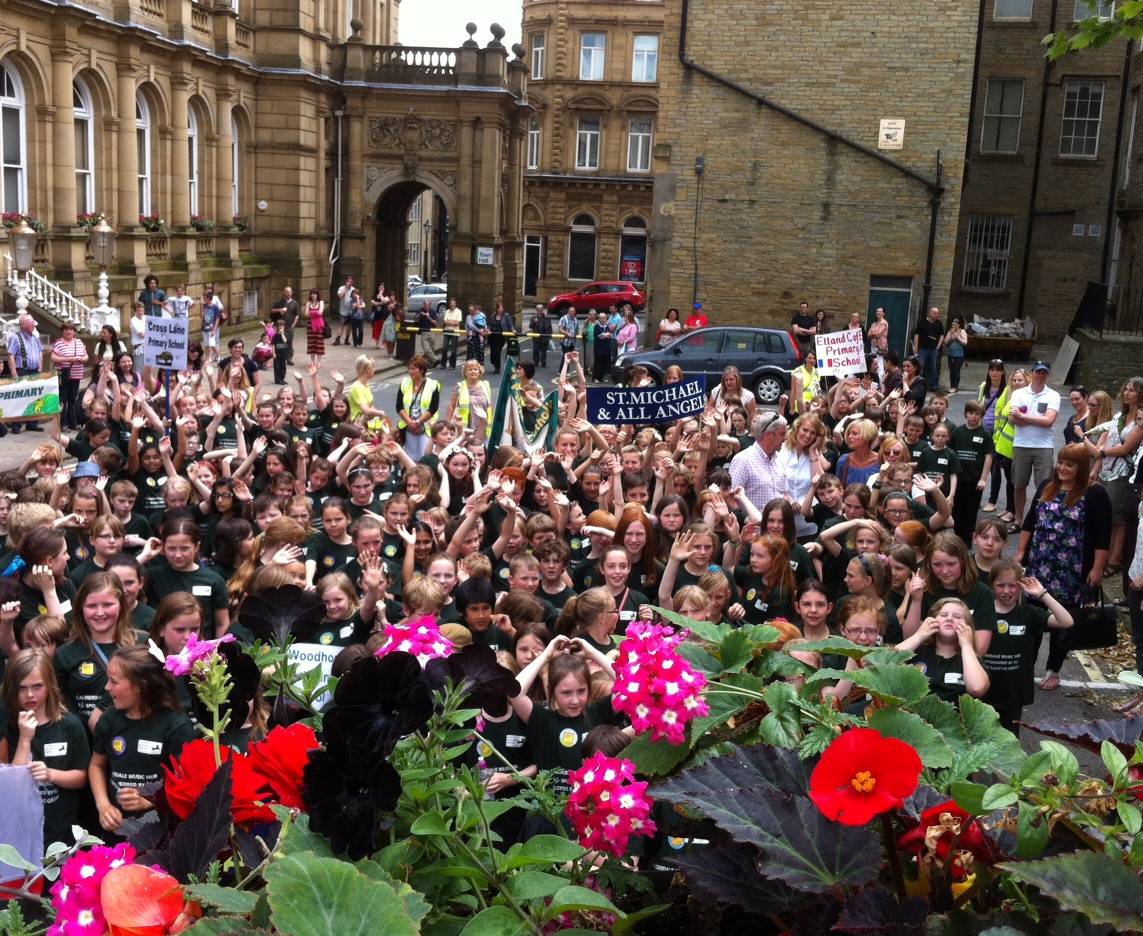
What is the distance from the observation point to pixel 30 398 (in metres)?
14.1

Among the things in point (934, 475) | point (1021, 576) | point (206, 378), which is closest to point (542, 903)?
point (1021, 576)

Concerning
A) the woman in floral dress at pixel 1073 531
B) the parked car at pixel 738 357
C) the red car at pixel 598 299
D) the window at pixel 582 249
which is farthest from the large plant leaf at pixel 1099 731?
the window at pixel 582 249

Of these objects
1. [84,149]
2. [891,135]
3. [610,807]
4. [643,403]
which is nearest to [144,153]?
[84,149]

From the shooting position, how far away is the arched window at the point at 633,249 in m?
57.4

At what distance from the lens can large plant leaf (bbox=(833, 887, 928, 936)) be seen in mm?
1509

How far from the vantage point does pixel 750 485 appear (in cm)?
1026

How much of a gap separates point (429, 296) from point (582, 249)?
1577 cm

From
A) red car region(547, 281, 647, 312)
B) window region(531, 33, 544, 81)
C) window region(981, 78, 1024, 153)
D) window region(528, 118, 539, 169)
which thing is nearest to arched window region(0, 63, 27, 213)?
red car region(547, 281, 647, 312)

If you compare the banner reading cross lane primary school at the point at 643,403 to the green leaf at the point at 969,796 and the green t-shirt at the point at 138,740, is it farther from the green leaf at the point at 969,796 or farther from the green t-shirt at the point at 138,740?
the green leaf at the point at 969,796

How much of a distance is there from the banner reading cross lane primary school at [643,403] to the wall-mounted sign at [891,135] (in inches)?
816

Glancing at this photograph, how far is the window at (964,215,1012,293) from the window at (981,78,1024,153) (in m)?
2.12

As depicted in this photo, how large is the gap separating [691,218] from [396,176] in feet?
37.9

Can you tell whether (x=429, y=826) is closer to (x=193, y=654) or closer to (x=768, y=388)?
(x=193, y=654)

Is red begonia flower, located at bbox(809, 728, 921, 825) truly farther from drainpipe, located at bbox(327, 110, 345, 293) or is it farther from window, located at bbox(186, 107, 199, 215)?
drainpipe, located at bbox(327, 110, 345, 293)
